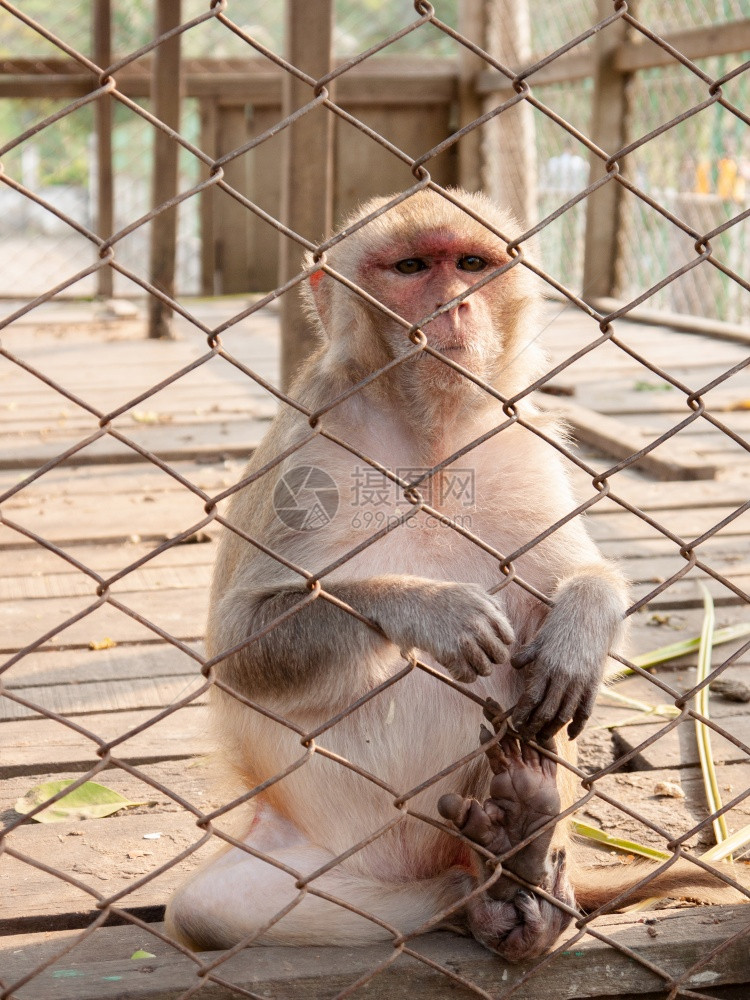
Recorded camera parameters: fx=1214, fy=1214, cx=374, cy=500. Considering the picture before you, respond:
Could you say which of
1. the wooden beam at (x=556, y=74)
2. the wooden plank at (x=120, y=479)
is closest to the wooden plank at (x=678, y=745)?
the wooden plank at (x=120, y=479)

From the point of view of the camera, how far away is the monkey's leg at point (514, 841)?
194cm

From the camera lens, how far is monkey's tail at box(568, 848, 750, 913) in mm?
2150

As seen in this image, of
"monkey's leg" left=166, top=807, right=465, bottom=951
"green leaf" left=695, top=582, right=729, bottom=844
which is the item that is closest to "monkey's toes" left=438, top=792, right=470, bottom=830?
"monkey's leg" left=166, top=807, right=465, bottom=951

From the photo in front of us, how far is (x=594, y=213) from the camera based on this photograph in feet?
29.2

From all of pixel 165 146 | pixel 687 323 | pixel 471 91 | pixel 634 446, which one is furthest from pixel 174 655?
pixel 471 91

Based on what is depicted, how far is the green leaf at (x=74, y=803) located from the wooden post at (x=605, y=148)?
6.78 metres

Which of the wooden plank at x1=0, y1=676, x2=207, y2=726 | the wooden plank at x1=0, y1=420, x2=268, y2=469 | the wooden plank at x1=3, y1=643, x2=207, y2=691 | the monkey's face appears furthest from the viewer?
the wooden plank at x1=0, y1=420, x2=268, y2=469

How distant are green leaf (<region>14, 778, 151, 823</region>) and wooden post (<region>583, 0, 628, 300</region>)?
22.2 feet

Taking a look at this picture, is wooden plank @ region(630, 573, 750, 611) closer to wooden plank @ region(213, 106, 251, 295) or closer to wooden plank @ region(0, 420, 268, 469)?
wooden plank @ region(0, 420, 268, 469)

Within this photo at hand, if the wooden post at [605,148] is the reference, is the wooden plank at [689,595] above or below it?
below

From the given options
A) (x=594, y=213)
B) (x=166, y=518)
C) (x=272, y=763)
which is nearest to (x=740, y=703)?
(x=272, y=763)

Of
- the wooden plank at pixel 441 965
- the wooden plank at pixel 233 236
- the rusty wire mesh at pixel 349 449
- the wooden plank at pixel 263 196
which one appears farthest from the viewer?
the wooden plank at pixel 233 236

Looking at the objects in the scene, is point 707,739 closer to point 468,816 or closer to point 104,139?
point 468,816

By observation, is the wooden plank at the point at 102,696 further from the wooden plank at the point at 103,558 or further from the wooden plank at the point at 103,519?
the wooden plank at the point at 103,519
